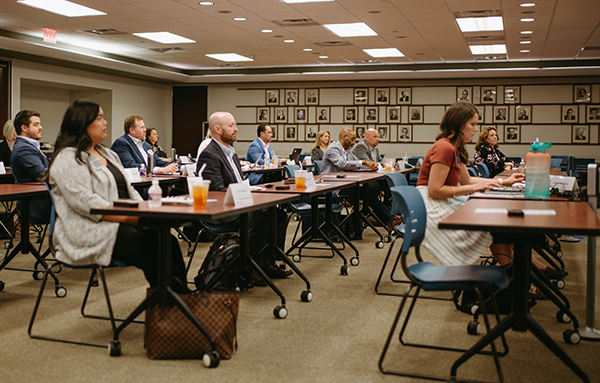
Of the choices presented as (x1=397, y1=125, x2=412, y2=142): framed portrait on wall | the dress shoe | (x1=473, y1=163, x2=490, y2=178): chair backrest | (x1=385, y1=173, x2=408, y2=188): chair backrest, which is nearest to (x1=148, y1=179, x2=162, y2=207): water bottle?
the dress shoe

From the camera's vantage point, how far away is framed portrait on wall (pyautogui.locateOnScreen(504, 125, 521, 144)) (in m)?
13.6

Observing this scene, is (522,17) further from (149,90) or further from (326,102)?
(149,90)

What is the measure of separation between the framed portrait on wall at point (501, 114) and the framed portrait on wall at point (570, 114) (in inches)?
49.9

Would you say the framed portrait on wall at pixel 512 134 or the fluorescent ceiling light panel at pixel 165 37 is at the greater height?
the fluorescent ceiling light panel at pixel 165 37

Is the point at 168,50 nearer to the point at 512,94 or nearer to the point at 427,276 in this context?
the point at 512,94

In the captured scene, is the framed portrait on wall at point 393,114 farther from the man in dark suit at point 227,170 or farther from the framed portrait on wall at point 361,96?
the man in dark suit at point 227,170

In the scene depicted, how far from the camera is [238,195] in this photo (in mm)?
2941

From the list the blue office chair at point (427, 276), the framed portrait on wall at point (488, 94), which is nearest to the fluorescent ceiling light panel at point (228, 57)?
the framed portrait on wall at point (488, 94)

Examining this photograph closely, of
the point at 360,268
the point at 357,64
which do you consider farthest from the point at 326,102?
the point at 360,268

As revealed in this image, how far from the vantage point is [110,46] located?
11.4 m

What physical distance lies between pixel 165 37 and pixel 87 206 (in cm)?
834

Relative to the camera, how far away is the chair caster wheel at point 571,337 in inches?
114

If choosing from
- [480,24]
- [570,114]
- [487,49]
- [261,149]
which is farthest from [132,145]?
[570,114]

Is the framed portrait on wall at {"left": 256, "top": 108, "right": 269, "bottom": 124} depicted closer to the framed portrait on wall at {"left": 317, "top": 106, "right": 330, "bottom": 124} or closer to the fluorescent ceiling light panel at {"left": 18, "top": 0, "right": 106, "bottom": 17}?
the framed portrait on wall at {"left": 317, "top": 106, "right": 330, "bottom": 124}
